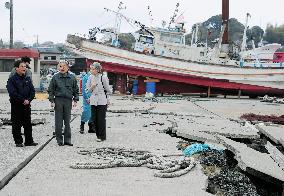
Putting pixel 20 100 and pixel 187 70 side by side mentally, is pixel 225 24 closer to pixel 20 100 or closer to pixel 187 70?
pixel 187 70

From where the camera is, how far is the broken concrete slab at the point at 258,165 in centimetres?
582

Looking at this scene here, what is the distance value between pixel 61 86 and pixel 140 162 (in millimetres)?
2900

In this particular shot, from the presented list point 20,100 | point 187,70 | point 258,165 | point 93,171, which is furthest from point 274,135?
point 187,70

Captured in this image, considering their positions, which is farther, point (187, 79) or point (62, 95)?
point (187, 79)

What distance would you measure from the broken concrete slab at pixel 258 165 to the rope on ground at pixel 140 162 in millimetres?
756

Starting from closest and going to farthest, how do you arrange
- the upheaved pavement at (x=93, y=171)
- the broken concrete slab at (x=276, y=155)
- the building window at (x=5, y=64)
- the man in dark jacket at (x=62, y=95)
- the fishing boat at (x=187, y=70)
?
the upheaved pavement at (x=93, y=171) → the broken concrete slab at (x=276, y=155) → the man in dark jacket at (x=62, y=95) → the building window at (x=5, y=64) → the fishing boat at (x=187, y=70)

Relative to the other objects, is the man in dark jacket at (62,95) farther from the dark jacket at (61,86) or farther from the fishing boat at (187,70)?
the fishing boat at (187,70)

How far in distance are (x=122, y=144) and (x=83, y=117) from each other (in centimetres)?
216

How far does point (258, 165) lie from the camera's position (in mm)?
6395

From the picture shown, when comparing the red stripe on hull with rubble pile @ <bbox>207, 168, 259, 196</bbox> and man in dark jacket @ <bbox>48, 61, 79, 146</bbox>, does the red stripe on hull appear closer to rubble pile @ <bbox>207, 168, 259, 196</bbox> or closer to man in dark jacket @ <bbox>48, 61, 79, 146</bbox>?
man in dark jacket @ <bbox>48, 61, 79, 146</bbox>

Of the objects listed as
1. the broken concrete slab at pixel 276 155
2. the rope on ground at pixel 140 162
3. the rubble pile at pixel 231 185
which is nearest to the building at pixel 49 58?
the rope on ground at pixel 140 162

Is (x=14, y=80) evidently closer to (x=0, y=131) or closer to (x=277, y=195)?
(x=0, y=131)

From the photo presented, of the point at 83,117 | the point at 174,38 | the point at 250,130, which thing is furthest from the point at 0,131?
the point at 174,38

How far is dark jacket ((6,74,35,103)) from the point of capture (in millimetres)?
8656
